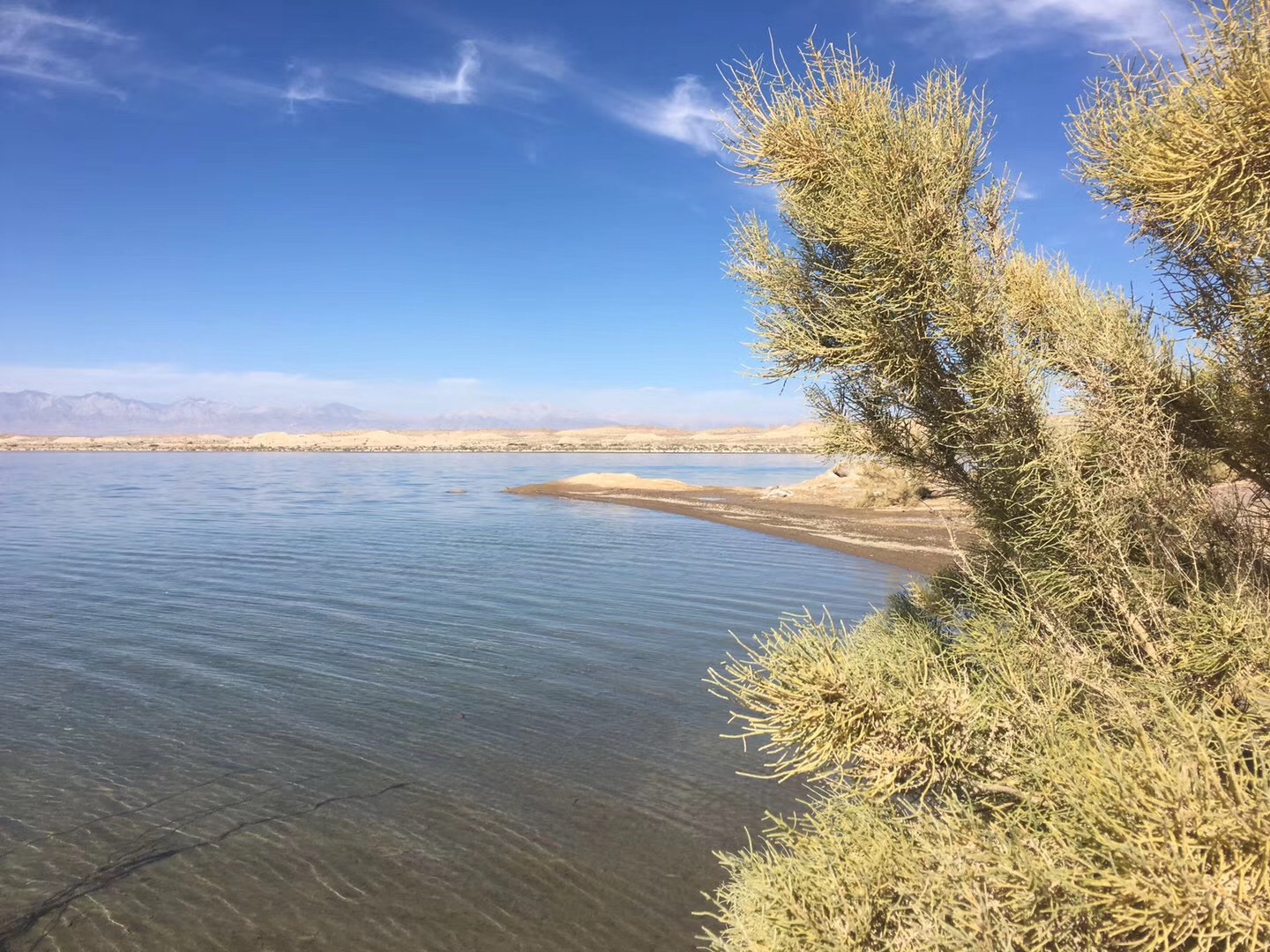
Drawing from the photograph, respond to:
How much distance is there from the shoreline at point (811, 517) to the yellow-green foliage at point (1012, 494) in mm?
9479

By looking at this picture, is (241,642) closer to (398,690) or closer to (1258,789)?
(398,690)

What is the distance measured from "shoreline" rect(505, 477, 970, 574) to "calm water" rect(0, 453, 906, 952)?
2397 mm

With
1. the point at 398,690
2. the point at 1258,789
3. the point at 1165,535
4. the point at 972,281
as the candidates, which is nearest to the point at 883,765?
the point at 1258,789

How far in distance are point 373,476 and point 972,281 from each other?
4966cm

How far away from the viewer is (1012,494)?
4406 millimetres

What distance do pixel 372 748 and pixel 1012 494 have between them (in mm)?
6136

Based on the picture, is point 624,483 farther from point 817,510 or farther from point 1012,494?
point 1012,494

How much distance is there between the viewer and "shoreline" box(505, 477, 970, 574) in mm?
19094

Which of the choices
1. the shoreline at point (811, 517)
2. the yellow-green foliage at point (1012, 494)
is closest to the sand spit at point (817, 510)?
the shoreline at point (811, 517)

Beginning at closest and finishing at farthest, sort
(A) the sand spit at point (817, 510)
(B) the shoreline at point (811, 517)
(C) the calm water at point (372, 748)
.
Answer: (C) the calm water at point (372, 748) < (B) the shoreline at point (811, 517) < (A) the sand spit at point (817, 510)

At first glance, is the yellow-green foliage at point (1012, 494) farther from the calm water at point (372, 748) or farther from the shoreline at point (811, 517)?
the shoreline at point (811, 517)

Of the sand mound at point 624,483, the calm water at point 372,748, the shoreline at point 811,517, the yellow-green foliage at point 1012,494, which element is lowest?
the calm water at point 372,748

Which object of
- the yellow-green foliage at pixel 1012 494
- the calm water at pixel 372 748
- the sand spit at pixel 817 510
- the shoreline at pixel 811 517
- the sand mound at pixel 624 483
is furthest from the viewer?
the sand mound at pixel 624 483

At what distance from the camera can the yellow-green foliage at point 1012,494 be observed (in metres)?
3.20
